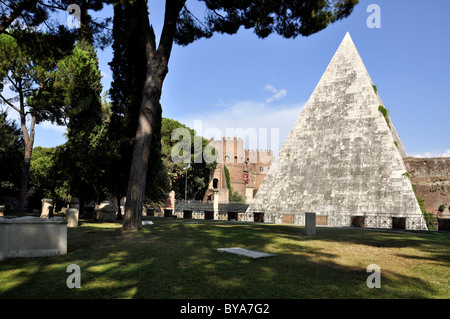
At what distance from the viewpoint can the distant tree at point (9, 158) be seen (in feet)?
93.5

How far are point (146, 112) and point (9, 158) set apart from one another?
2598 cm

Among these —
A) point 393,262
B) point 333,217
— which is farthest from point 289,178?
point 393,262

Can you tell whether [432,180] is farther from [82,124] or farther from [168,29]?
[82,124]

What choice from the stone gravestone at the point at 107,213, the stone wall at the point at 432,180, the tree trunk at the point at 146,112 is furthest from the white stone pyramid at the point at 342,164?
the tree trunk at the point at 146,112

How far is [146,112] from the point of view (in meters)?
10.8

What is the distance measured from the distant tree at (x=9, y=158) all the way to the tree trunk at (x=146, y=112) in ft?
77.5

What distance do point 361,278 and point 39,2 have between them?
14121mm

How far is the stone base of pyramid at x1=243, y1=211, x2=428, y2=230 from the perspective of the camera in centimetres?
1646
